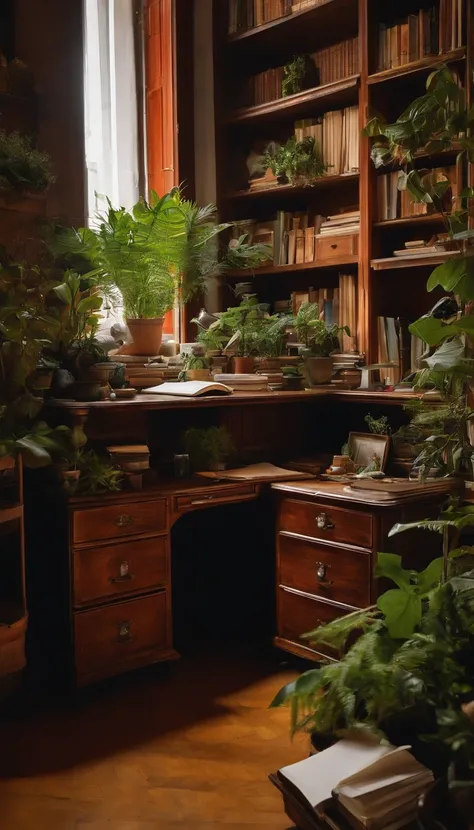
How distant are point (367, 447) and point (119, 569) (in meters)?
1.20

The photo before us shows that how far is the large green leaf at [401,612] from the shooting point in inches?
90.2

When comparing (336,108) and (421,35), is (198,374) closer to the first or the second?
(336,108)

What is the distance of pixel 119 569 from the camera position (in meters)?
3.17

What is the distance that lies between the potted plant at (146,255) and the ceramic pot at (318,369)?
24.9 inches

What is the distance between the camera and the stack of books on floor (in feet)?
12.6

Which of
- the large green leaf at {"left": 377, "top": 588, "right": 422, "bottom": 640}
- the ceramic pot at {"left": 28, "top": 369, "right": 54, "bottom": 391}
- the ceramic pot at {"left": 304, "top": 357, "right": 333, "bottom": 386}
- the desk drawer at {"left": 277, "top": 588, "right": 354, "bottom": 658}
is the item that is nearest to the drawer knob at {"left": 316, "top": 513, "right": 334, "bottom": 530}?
the desk drawer at {"left": 277, "top": 588, "right": 354, "bottom": 658}

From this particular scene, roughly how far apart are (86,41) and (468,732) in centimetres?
353

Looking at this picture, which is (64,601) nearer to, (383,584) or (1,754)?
(1,754)

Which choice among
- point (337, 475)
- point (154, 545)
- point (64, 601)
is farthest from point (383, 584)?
point (64, 601)

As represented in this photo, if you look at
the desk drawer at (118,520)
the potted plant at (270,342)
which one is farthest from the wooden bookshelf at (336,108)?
the desk drawer at (118,520)

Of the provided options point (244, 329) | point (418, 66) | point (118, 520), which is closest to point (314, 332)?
point (244, 329)

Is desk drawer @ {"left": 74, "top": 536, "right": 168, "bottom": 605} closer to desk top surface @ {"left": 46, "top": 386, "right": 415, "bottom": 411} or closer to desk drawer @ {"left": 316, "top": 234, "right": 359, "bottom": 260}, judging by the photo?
desk top surface @ {"left": 46, "top": 386, "right": 415, "bottom": 411}

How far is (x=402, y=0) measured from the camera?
3723 millimetres

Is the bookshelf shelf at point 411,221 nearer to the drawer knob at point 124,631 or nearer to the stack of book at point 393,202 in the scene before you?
the stack of book at point 393,202
